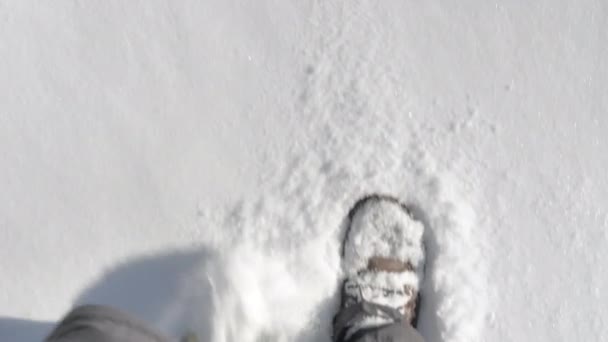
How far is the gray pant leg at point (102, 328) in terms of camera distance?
85cm

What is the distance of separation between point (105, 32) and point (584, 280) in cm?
87

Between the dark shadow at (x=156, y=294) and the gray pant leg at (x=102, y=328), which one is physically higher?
the gray pant leg at (x=102, y=328)

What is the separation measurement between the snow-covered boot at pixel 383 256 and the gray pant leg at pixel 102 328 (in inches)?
12.6

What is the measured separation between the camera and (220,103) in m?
1.13

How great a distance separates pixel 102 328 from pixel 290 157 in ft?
1.32

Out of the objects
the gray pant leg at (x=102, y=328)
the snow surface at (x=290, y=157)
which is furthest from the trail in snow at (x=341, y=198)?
the gray pant leg at (x=102, y=328)

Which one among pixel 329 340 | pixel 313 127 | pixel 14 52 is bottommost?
pixel 329 340

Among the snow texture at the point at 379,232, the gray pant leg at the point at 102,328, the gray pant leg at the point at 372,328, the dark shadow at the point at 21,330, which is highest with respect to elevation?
the gray pant leg at the point at 102,328

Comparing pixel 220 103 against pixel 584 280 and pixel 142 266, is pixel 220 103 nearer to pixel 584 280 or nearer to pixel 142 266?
pixel 142 266

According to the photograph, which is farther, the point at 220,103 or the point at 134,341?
the point at 220,103

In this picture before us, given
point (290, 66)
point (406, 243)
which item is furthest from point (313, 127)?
point (406, 243)

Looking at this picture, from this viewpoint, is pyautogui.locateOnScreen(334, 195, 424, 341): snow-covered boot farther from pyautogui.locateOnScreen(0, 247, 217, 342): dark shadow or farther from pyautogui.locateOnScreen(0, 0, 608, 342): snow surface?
pyautogui.locateOnScreen(0, 247, 217, 342): dark shadow

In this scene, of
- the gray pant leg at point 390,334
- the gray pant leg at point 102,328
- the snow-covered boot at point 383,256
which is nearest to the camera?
the gray pant leg at point 102,328

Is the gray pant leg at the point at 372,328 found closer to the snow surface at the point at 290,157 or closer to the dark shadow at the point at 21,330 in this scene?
the snow surface at the point at 290,157
